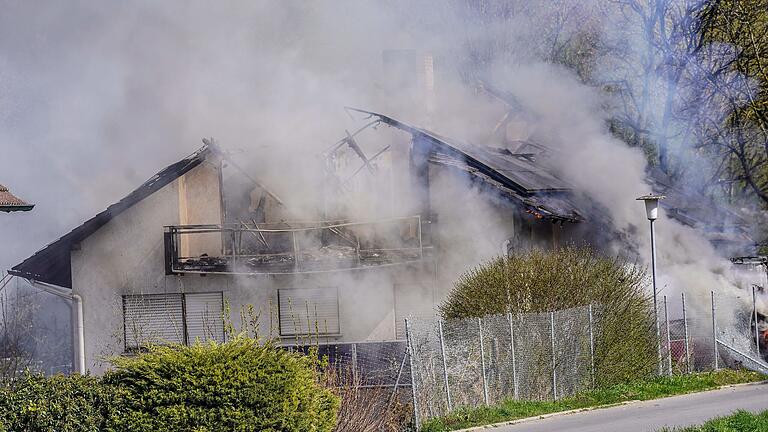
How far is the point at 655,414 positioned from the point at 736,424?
2.12 meters

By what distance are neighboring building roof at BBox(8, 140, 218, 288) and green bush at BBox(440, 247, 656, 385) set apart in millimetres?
6784

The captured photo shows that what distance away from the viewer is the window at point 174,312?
20703 mm

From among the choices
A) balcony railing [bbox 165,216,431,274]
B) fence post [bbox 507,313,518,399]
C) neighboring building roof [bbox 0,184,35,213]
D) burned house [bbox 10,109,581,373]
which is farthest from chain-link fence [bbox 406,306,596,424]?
balcony railing [bbox 165,216,431,274]

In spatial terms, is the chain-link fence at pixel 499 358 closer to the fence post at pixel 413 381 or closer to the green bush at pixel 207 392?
the fence post at pixel 413 381

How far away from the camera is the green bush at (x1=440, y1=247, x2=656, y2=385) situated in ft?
50.2

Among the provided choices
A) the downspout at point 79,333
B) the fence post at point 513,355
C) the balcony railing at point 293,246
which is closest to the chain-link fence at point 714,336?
the fence post at point 513,355

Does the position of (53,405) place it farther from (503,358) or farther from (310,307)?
(310,307)

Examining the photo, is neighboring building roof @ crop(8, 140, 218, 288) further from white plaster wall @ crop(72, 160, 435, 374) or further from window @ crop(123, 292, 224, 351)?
window @ crop(123, 292, 224, 351)

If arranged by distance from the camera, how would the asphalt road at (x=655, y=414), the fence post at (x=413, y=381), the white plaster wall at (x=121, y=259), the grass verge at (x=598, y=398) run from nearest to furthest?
the fence post at (x=413, y=381) < the asphalt road at (x=655, y=414) < the grass verge at (x=598, y=398) < the white plaster wall at (x=121, y=259)

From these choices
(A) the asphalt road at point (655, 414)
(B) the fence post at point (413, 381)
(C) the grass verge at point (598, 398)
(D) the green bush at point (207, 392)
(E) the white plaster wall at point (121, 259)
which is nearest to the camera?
(D) the green bush at point (207, 392)

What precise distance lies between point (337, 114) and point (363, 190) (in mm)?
1967

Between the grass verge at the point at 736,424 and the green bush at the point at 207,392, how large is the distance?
4.33m

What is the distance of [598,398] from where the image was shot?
15031 millimetres

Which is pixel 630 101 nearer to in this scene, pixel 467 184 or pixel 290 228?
pixel 467 184
